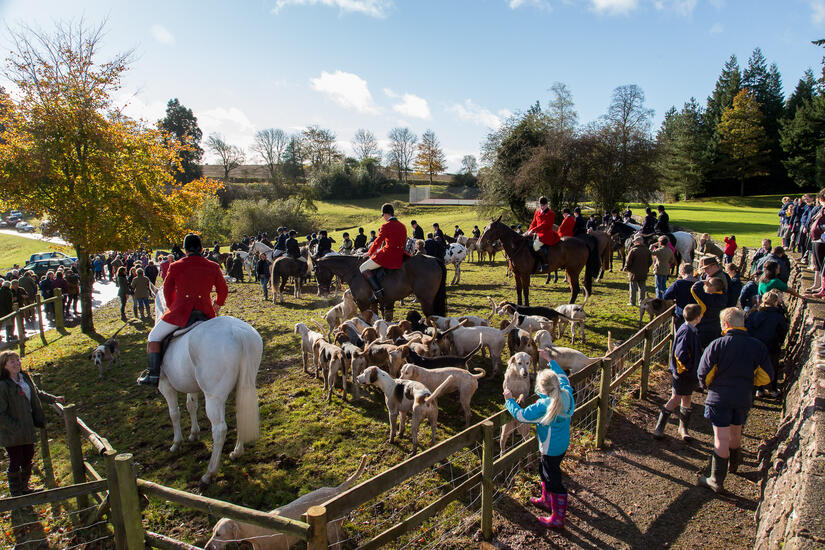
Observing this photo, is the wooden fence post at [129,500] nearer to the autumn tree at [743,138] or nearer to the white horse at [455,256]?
Result: the white horse at [455,256]

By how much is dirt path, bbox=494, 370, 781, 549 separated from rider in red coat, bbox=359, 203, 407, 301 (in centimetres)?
568

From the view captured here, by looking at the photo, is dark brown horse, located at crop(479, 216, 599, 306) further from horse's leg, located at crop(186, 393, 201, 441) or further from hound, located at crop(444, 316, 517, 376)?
horse's leg, located at crop(186, 393, 201, 441)

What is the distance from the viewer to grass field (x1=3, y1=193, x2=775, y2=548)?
5.38m

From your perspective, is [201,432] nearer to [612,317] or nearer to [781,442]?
[781,442]

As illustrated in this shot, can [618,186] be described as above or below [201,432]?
above

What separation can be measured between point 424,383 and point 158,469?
364 cm

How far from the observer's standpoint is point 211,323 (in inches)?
222

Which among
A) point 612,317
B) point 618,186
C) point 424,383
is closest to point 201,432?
point 424,383

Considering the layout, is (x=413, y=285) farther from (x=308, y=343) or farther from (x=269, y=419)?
(x=269, y=419)

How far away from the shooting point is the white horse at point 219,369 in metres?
5.47

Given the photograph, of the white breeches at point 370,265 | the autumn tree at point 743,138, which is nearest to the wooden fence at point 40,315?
the white breeches at point 370,265

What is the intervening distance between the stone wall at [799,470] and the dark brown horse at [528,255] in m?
6.26

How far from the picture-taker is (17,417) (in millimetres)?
5012

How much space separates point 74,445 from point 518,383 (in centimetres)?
512
